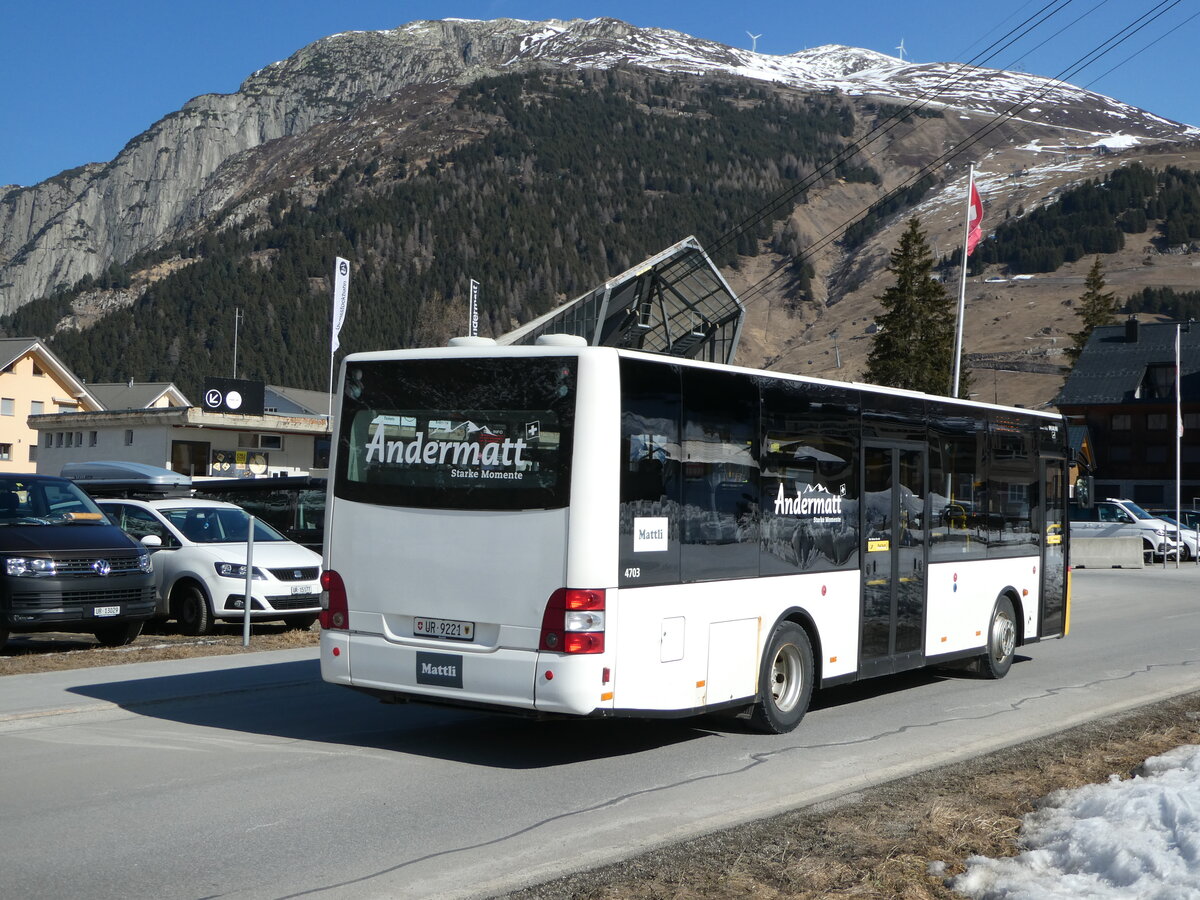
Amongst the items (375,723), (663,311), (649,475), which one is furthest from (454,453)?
(663,311)

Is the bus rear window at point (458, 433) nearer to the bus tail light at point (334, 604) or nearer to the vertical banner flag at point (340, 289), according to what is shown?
the bus tail light at point (334, 604)

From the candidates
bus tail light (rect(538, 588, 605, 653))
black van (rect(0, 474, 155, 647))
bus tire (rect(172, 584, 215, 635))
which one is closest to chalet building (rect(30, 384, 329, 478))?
bus tire (rect(172, 584, 215, 635))

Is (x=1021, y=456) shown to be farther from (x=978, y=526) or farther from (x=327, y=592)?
(x=327, y=592)

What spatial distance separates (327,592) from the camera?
9352 millimetres

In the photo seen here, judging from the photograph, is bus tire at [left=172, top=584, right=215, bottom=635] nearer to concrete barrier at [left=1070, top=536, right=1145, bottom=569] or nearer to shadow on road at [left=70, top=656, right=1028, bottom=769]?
shadow on road at [left=70, top=656, right=1028, bottom=769]

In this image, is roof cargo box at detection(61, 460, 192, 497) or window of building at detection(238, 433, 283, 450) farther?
window of building at detection(238, 433, 283, 450)

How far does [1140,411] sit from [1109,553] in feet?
139

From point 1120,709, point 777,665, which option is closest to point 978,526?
point 1120,709

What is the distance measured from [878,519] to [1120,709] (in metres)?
2.83

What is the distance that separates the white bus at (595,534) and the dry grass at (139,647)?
5641 mm

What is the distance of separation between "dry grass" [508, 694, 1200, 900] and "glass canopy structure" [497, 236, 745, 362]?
28839 mm

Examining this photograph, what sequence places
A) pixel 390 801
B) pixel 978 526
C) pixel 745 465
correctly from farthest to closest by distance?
pixel 978 526
pixel 745 465
pixel 390 801

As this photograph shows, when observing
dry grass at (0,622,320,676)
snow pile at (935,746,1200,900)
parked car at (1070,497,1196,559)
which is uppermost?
parked car at (1070,497,1196,559)

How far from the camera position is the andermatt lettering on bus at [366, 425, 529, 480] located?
865 cm
